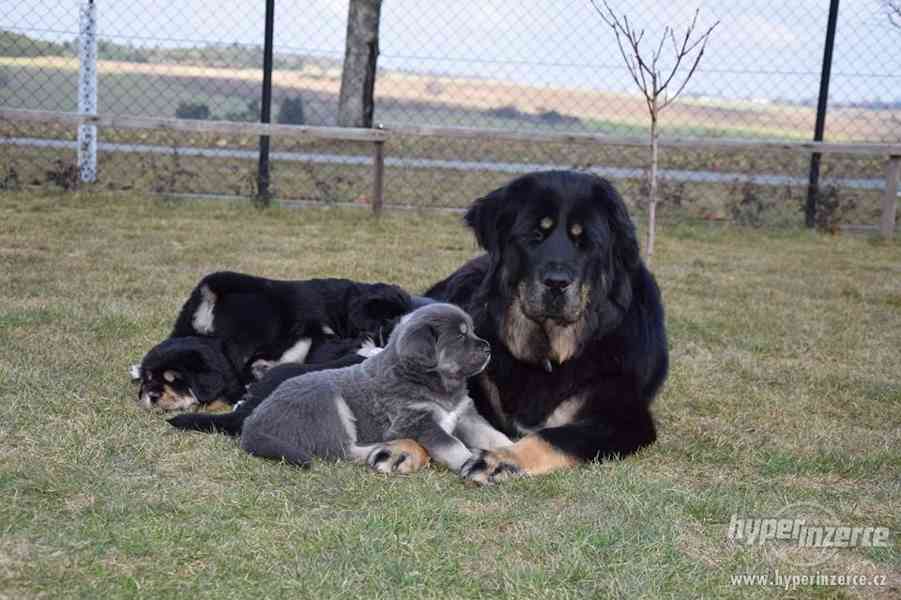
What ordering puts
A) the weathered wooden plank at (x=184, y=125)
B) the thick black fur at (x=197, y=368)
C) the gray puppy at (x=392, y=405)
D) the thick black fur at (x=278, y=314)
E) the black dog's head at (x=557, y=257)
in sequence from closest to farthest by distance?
1. the gray puppy at (x=392, y=405)
2. the black dog's head at (x=557, y=257)
3. the thick black fur at (x=197, y=368)
4. the thick black fur at (x=278, y=314)
5. the weathered wooden plank at (x=184, y=125)

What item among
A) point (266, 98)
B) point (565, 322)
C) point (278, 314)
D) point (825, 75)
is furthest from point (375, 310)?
point (825, 75)

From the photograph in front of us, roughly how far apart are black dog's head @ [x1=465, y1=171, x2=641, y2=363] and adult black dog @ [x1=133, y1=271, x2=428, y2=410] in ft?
3.58

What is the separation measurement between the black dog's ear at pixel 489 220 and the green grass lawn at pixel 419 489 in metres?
1.09

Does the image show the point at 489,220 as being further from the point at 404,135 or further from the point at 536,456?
the point at 404,135

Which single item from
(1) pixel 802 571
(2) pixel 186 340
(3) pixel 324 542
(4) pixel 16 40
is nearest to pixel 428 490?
(3) pixel 324 542

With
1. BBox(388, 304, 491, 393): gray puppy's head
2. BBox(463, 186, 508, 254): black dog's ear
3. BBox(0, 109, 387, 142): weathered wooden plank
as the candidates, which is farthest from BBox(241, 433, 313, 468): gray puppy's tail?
BBox(0, 109, 387, 142): weathered wooden plank

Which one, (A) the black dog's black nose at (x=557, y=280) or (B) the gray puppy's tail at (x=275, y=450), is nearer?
(B) the gray puppy's tail at (x=275, y=450)

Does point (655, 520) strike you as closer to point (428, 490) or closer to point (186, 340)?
point (428, 490)

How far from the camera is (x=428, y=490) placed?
12.6 ft

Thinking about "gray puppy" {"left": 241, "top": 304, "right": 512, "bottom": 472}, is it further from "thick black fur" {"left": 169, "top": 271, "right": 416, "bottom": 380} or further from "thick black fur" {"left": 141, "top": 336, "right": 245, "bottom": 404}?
"thick black fur" {"left": 169, "top": 271, "right": 416, "bottom": 380}

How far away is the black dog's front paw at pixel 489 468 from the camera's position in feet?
12.8

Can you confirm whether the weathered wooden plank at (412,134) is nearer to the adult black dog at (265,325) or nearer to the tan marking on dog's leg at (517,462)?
the adult black dog at (265,325)

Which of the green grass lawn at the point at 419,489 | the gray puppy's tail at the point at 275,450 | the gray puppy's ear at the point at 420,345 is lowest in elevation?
the green grass lawn at the point at 419,489

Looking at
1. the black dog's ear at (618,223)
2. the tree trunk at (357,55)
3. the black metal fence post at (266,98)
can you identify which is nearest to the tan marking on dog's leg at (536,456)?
the black dog's ear at (618,223)
